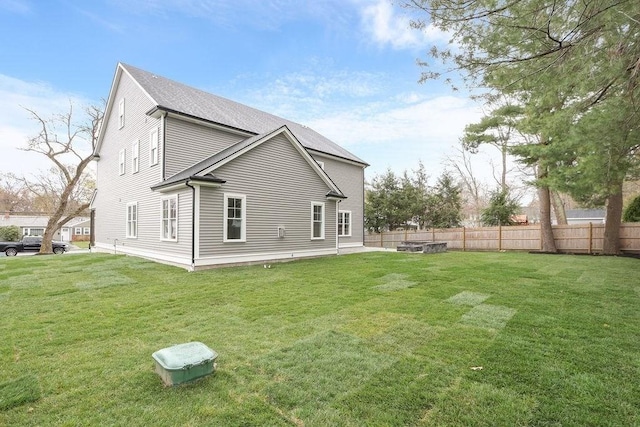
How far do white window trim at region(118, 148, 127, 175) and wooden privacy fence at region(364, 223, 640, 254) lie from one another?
53.7 ft

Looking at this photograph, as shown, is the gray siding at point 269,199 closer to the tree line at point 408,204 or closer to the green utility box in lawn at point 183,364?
the green utility box in lawn at point 183,364

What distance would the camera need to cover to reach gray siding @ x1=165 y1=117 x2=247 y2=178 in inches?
441

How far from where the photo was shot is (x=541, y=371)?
311cm

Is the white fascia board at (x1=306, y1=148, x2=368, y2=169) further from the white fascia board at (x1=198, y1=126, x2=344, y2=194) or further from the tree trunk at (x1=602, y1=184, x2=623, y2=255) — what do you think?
the tree trunk at (x1=602, y1=184, x2=623, y2=255)

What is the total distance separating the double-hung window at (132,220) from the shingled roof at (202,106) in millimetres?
4620

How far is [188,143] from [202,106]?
2.60m

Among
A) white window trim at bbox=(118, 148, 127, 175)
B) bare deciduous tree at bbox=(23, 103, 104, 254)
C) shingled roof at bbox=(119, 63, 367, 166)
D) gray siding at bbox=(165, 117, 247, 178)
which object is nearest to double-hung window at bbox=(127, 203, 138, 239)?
white window trim at bbox=(118, 148, 127, 175)

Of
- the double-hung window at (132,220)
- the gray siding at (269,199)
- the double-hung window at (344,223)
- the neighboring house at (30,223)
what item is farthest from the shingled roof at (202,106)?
the neighboring house at (30,223)

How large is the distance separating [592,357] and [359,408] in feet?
9.32

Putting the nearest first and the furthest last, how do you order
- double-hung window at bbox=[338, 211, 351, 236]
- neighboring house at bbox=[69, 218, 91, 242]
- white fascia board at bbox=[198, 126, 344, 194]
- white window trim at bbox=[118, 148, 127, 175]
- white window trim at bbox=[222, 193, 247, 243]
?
1. white fascia board at bbox=[198, 126, 344, 194]
2. white window trim at bbox=[222, 193, 247, 243]
3. white window trim at bbox=[118, 148, 127, 175]
4. double-hung window at bbox=[338, 211, 351, 236]
5. neighboring house at bbox=[69, 218, 91, 242]

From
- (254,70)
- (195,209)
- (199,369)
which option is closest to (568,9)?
(199,369)

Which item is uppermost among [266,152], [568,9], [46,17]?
[46,17]

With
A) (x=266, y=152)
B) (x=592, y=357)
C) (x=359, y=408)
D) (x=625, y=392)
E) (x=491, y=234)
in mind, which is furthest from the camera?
(x=491, y=234)

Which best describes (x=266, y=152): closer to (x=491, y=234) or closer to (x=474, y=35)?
(x=474, y=35)
